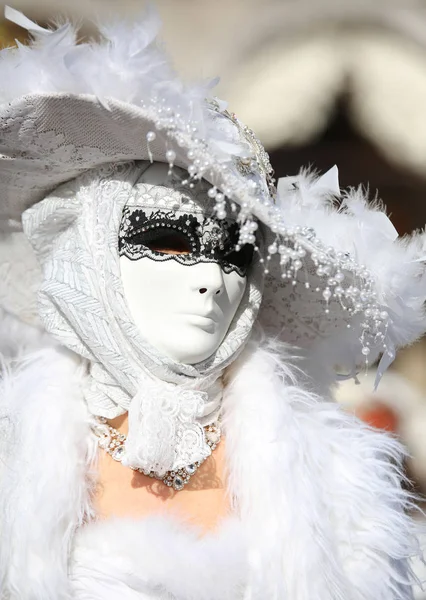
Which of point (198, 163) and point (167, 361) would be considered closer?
point (198, 163)

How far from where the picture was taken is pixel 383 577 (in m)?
1.07

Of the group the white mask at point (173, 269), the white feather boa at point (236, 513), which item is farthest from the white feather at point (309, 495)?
the white mask at point (173, 269)

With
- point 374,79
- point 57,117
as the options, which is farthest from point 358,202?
point 374,79

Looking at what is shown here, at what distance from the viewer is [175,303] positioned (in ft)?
3.49

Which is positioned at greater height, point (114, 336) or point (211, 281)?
point (211, 281)

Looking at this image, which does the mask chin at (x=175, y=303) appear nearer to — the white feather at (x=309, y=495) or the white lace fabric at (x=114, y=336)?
the white lace fabric at (x=114, y=336)

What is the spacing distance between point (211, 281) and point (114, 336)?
7.3 inches

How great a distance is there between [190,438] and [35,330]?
0.42 metres

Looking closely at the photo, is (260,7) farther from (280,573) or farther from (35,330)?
(280,573)

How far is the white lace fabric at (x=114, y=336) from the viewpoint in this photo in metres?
1.06

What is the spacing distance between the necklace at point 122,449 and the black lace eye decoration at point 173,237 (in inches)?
11.8

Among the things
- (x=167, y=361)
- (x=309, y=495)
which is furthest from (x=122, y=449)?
(x=309, y=495)

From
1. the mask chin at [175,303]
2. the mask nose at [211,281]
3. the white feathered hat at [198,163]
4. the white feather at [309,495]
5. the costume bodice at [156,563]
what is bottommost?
the costume bodice at [156,563]

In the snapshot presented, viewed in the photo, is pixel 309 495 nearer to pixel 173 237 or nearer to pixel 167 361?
pixel 167 361
